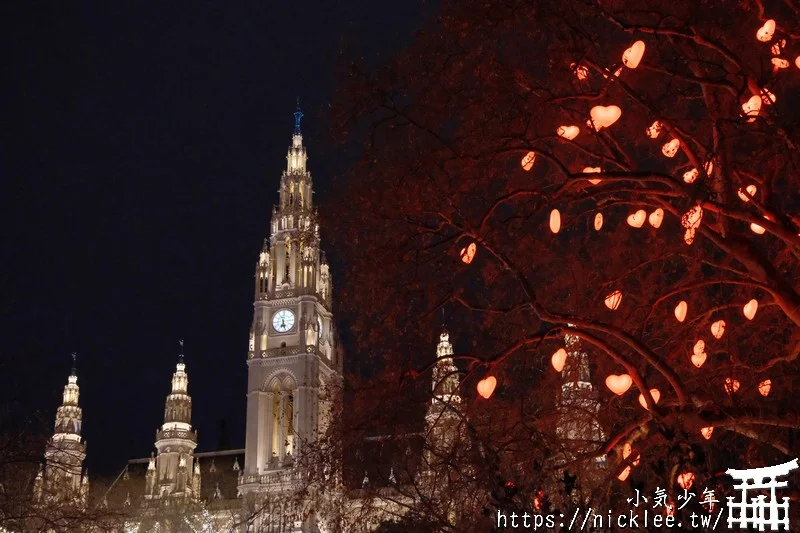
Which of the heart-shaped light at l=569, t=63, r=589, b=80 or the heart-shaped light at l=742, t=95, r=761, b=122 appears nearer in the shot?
the heart-shaped light at l=742, t=95, r=761, b=122

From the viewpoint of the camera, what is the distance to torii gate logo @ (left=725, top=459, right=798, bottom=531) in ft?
37.1

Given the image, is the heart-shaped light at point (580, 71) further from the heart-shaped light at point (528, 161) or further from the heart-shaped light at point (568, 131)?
the heart-shaped light at point (528, 161)

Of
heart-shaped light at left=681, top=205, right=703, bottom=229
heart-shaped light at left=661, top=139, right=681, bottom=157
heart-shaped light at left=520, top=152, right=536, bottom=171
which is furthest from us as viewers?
heart-shaped light at left=520, top=152, right=536, bottom=171

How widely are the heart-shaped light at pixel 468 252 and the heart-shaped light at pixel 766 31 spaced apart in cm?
438

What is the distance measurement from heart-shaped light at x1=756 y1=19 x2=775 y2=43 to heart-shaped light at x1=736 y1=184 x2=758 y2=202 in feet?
6.02

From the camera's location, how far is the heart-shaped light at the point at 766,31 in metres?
12.7

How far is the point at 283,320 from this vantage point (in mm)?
73750

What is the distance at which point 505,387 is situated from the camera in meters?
19.0

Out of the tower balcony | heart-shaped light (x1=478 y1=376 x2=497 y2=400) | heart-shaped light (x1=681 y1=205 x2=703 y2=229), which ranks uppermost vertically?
the tower balcony

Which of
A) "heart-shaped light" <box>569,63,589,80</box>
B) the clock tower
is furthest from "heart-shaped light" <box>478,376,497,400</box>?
the clock tower

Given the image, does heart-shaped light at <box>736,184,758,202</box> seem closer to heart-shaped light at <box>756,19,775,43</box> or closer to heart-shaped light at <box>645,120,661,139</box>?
heart-shaped light at <box>645,120,661,139</box>

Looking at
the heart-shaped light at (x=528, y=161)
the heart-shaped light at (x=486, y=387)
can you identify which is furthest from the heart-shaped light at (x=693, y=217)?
the heart-shaped light at (x=486, y=387)

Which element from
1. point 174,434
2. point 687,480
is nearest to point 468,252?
point 687,480

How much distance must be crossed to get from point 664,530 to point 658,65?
18.2 ft
